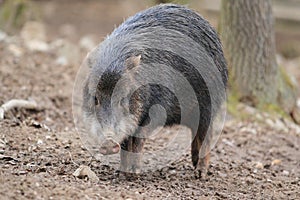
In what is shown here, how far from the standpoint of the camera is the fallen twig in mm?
5996

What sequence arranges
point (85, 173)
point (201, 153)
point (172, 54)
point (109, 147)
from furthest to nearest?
point (201, 153), point (172, 54), point (85, 173), point (109, 147)

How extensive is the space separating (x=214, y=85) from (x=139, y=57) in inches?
33.5

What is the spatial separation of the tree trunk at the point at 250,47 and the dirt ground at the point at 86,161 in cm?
46

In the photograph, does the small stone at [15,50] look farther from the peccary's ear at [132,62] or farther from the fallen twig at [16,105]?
the peccary's ear at [132,62]

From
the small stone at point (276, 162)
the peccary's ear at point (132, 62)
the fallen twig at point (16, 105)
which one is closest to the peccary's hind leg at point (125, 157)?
the peccary's ear at point (132, 62)

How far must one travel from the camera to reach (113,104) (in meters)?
4.61

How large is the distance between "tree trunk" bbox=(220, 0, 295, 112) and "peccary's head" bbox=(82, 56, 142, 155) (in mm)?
2643

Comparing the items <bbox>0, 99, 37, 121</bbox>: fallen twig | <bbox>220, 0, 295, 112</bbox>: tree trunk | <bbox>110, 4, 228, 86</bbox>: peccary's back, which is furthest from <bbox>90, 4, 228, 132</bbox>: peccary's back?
<bbox>220, 0, 295, 112</bbox>: tree trunk

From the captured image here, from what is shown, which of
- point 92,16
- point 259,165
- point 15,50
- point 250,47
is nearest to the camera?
point 259,165

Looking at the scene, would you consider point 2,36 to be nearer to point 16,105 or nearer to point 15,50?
point 15,50

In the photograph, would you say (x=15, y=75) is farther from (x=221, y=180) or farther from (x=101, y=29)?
(x=101, y=29)

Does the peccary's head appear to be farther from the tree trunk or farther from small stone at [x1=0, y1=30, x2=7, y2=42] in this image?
small stone at [x1=0, y1=30, x2=7, y2=42]

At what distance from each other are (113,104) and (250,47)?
10.1 feet

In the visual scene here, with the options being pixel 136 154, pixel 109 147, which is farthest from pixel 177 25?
pixel 109 147
